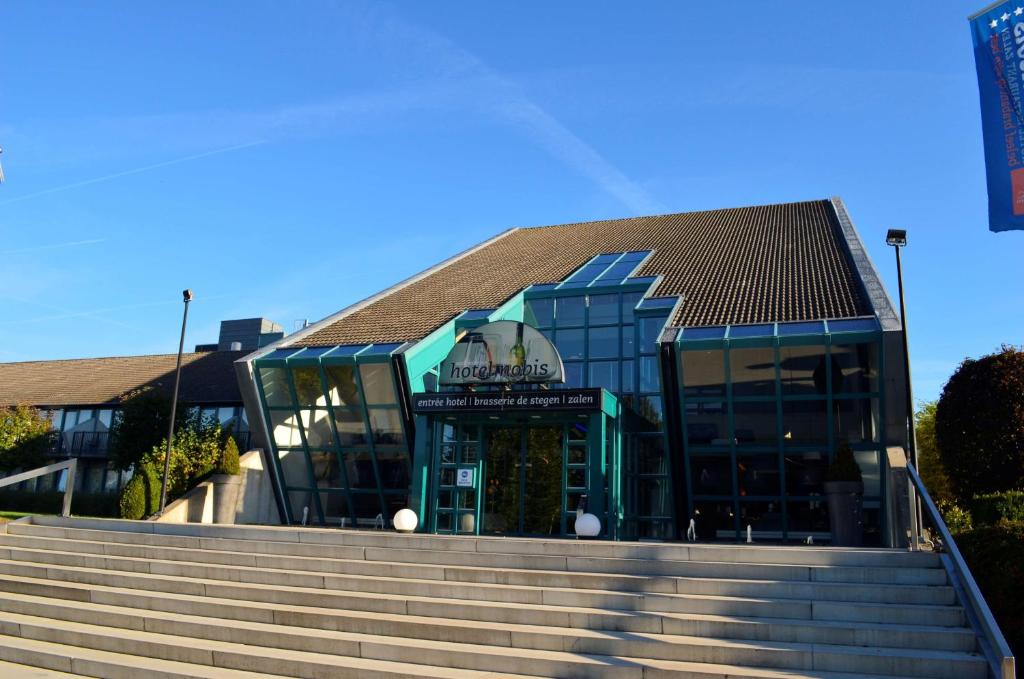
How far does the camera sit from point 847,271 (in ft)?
77.3

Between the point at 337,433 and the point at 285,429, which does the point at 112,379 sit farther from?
the point at 337,433

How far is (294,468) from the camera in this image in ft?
79.1

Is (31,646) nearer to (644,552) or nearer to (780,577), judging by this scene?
(644,552)

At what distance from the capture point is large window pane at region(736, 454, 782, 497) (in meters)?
20.2

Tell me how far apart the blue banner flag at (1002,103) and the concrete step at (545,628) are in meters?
7.11

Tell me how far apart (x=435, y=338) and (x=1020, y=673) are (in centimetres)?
1637

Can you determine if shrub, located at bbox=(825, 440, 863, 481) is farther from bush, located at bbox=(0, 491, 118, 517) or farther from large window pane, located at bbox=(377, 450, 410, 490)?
bush, located at bbox=(0, 491, 118, 517)

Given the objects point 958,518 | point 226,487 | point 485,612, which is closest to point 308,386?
point 226,487

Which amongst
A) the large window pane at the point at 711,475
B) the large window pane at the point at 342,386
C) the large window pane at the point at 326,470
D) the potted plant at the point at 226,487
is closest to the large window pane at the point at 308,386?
the large window pane at the point at 342,386

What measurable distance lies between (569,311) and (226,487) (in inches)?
447

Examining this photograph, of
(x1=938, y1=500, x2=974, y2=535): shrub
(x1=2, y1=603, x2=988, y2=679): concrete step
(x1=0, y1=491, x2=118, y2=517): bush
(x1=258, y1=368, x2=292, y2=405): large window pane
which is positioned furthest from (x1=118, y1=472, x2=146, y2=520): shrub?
(x1=938, y1=500, x2=974, y2=535): shrub

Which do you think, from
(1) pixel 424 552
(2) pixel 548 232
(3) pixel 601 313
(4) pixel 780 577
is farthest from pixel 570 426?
(2) pixel 548 232

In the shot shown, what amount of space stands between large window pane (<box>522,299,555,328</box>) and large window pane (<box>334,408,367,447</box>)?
616 centimetres

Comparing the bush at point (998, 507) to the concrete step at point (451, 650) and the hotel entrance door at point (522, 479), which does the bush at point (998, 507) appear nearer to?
the concrete step at point (451, 650)
